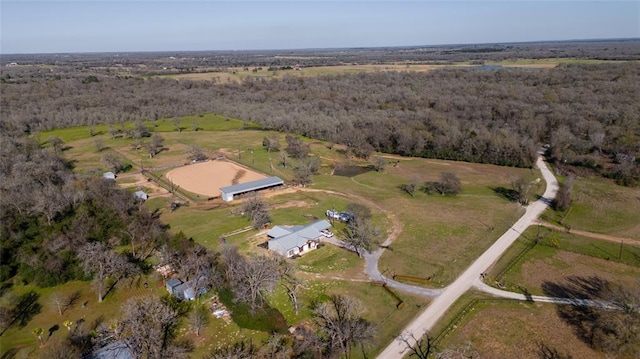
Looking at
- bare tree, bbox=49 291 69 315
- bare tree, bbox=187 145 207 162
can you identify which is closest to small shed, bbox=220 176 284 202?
bare tree, bbox=187 145 207 162

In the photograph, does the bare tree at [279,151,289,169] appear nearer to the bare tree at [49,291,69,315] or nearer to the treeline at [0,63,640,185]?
the treeline at [0,63,640,185]

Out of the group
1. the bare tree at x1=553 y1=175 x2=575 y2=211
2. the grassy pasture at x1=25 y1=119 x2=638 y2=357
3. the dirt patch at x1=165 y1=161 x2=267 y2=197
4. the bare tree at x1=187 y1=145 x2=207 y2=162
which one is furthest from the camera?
the bare tree at x1=187 y1=145 x2=207 y2=162

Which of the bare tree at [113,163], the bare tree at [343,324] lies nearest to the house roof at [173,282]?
the bare tree at [343,324]

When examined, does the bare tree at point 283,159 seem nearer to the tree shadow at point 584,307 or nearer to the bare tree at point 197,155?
the bare tree at point 197,155

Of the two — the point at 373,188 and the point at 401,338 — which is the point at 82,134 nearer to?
the point at 373,188

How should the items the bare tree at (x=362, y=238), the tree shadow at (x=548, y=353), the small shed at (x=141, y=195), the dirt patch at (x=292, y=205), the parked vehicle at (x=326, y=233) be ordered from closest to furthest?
1. the tree shadow at (x=548, y=353)
2. the bare tree at (x=362, y=238)
3. the parked vehicle at (x=326, y=233)
4. the dirt patch at (x=292, y=205)
5. the small shed at (x=141, y=195)

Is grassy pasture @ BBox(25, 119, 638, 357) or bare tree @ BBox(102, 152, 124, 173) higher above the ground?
bare tree @ BBox(102, 152, 124, 173)
